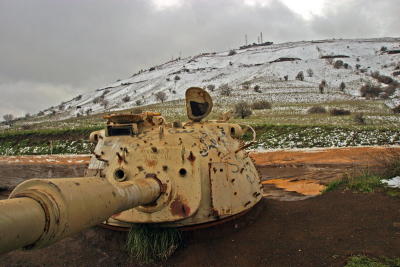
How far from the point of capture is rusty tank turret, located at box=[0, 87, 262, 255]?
7.84 feet

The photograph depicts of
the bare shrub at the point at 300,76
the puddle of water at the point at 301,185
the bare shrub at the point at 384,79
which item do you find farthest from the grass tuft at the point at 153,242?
the bare shrub at the point at 300,76

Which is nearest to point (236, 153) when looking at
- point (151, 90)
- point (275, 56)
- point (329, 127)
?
point (329, 127)

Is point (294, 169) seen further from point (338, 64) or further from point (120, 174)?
point (338, 64)

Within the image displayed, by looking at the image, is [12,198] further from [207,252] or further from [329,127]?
[329,127]

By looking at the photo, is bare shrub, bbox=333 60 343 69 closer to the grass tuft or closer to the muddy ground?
the muddy ground

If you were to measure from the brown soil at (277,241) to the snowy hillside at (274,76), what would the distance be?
138 ft

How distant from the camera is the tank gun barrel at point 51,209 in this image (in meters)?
2.06

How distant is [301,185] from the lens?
12.1 metres

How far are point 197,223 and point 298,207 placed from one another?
119 inches

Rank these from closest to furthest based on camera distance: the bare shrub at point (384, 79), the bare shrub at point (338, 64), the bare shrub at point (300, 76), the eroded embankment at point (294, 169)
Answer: the eroded embankment at point (294, 169) → the bare shrub at point (384, 79) → the bare shrub at point (300, 76) → the bare shrub at point (338, 64)

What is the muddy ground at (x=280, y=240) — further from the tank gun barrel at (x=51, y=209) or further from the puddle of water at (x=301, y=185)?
the tank gun barrel at (x=51, y=209)

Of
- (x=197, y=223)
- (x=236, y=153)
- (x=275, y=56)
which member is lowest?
(x=197, y=223)

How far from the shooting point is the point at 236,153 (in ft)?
22.0

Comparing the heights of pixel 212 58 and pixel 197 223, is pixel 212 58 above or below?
above
